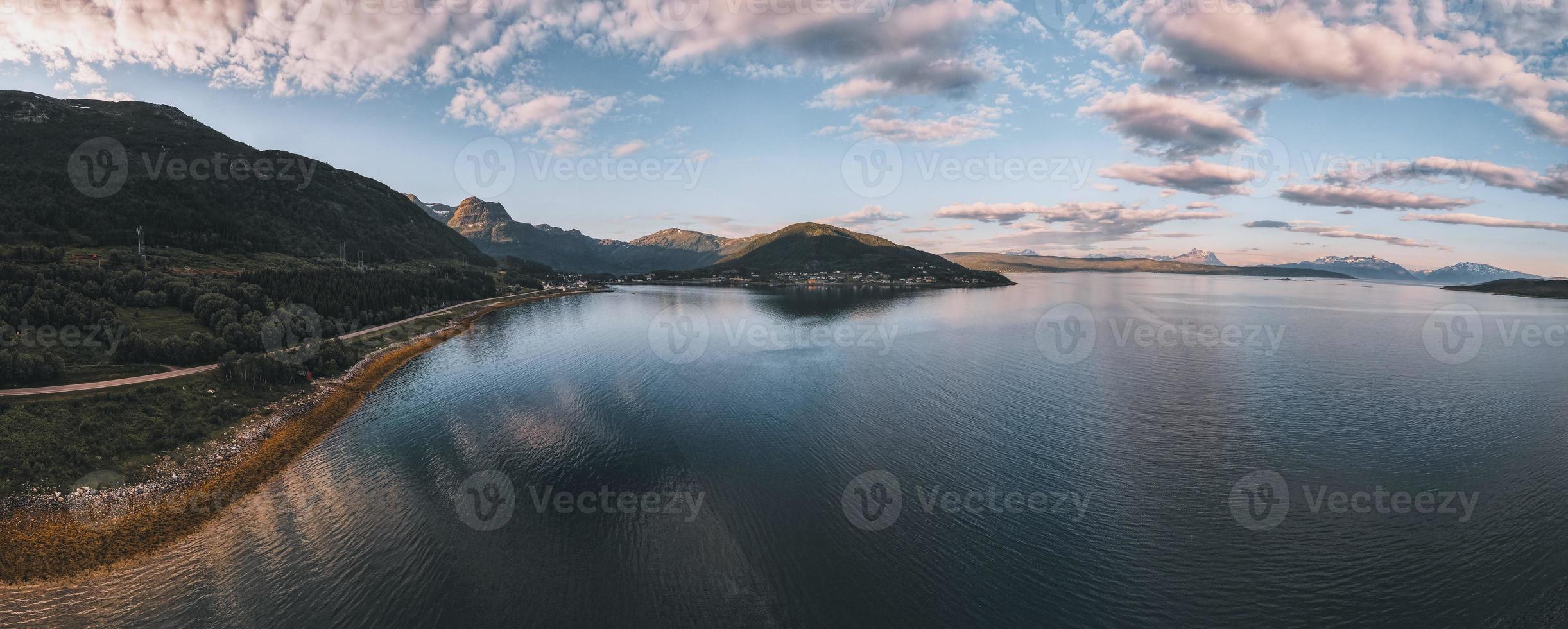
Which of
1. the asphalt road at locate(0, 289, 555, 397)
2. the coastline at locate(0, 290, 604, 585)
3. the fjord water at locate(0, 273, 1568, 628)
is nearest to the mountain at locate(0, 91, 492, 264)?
the asphalt road at locate(0, 289, 555, 397)

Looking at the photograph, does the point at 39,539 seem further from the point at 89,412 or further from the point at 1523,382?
the point at 1523,382

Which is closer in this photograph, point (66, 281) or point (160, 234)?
point (66, 281)

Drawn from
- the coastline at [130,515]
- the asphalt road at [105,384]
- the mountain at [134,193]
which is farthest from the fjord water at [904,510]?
the mountain at [134,193]

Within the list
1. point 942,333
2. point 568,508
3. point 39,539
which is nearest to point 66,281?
point 39,539

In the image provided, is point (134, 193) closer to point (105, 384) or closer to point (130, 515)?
point (105, 384)

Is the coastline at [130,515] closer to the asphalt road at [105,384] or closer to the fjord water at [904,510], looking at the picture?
the fjord water at [904,510]

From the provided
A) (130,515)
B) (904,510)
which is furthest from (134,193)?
(904,510)
